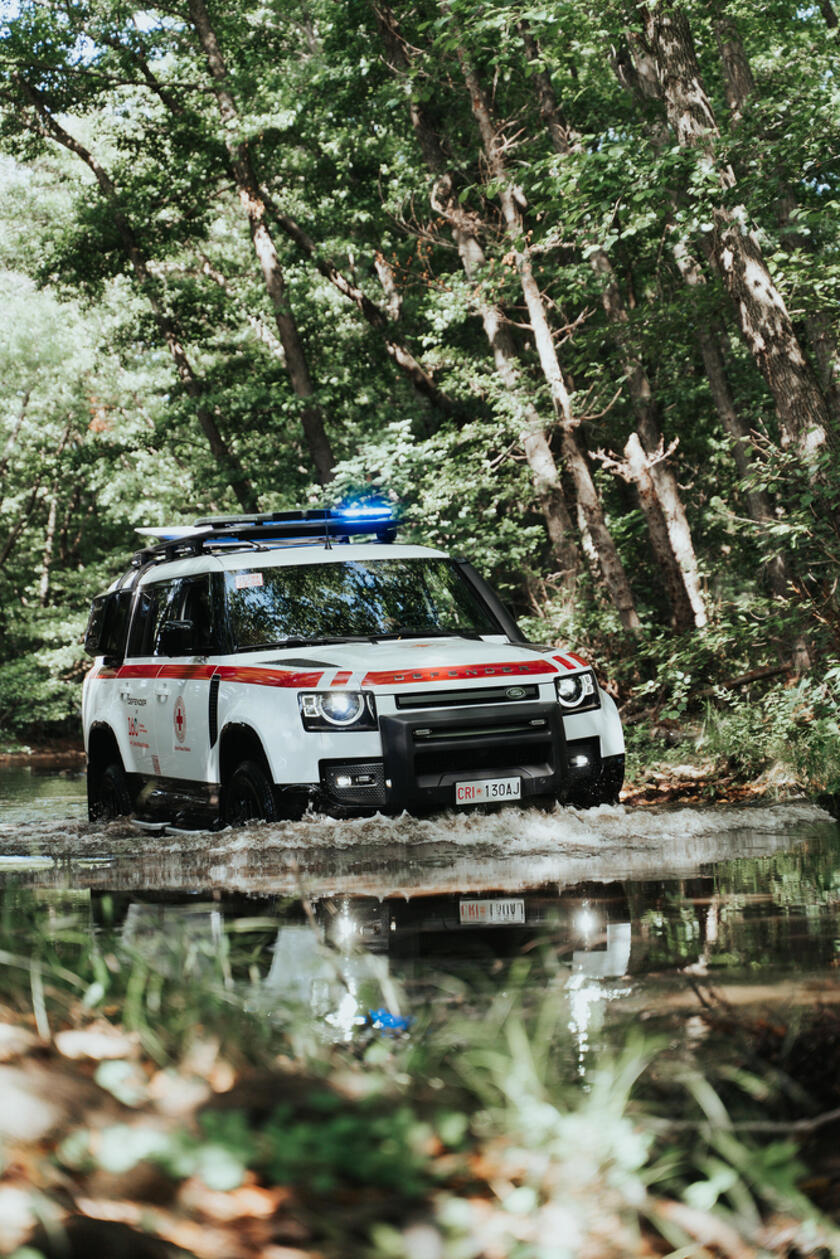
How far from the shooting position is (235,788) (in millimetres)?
8734

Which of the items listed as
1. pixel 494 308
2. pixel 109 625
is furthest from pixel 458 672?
pixel 494 308

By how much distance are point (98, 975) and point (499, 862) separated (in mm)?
→ 3875

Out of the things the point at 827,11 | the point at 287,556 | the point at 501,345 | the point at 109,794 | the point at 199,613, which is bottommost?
the point at 109,794

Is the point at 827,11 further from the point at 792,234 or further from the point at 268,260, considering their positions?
the point at 268,260

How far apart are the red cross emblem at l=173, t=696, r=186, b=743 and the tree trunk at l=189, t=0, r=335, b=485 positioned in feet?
54.1

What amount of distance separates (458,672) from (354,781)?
37.4 inches

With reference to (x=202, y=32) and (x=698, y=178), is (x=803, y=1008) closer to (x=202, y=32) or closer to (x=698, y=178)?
(x=698, y=178)

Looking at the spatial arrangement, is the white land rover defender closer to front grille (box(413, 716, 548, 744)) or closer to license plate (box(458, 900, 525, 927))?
front grille (box(413, 716, 548, 744))

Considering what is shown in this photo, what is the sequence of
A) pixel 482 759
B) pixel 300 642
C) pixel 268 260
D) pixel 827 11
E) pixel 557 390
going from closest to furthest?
pixel 482 759 < pixel 300 642 < pixel 557 390 < pixel 827 11 < pixel 268 260

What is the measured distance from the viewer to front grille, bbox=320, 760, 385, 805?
A: 8.02 meters

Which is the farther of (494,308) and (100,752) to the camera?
(494,308)

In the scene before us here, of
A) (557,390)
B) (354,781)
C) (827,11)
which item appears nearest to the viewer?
(354,781)

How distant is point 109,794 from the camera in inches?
460

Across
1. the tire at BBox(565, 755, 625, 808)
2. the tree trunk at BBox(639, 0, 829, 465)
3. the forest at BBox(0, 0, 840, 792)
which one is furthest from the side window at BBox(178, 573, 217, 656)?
the tree trunk at BBox(639, 0, 829, 465)
